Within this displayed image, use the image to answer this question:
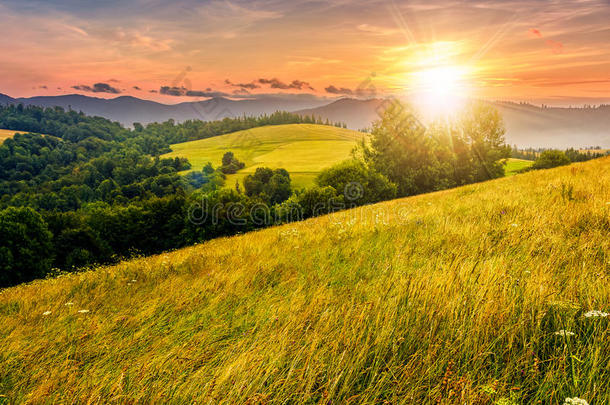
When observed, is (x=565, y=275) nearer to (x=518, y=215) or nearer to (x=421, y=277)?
(x=421, y=277)

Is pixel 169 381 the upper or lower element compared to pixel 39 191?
upper

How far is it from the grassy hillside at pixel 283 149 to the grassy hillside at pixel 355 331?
3325 inches

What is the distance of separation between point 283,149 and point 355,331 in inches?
5312

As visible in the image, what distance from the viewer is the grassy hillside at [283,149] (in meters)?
104

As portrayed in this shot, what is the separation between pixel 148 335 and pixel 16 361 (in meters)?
1.16

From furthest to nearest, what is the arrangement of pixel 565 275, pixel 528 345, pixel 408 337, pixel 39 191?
pixel 39 191 → pixel 565 275 → pixel 408 337 → pixel 528 345

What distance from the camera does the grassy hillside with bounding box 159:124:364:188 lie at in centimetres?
10412

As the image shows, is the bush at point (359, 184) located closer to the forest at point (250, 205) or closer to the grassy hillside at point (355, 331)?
the forest at point (250, 205)

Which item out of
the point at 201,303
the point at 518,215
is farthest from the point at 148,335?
the point at 518,215

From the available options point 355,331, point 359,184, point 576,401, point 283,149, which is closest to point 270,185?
point 359,184

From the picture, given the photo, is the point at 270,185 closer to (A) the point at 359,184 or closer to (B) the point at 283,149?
(A) the point at 359,184

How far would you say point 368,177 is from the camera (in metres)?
51.2

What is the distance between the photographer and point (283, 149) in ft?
441

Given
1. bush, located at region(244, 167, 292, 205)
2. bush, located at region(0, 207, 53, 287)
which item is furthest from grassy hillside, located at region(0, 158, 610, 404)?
bush, located at region(244, 167, 292, 205)
